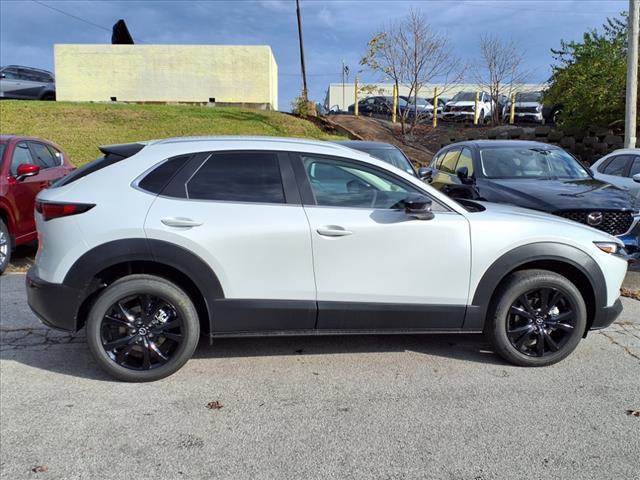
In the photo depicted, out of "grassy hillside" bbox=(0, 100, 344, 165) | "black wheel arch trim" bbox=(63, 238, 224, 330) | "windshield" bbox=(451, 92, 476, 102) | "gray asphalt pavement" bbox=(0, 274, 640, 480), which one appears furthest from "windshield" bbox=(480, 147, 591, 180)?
"windshield" bbox=(451, 92, 476, 102)

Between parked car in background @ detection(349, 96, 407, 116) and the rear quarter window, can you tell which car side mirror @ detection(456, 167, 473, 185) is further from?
parked car in background @ detection(349, 96, 407, 116)

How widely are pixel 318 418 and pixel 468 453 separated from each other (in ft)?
3.00

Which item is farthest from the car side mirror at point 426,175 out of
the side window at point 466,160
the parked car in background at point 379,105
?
the parked car in background at point 379,105

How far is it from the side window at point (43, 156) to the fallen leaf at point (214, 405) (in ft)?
19.0

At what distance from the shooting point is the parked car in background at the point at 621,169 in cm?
870

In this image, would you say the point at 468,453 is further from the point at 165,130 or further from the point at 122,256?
the point at 165,130

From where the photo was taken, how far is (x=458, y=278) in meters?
3.96

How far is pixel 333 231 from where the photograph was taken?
3791 millimetres

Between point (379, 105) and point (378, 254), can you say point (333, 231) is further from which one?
point (379, 105)

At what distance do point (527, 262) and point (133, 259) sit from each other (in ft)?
9.31

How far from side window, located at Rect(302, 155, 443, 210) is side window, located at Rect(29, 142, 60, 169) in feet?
18.2

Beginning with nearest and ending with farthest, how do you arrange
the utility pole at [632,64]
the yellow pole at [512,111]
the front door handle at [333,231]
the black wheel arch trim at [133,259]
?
the black wheel arch trim at [133,259], the front door handle at [333,231], the utility pole at [632,64], the yellow pole at [512,111]

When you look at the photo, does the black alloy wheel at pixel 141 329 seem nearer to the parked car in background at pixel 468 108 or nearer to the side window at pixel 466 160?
the side window at pixel 466 160

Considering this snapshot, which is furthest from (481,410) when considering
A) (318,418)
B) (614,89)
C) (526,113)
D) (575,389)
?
(526,113)
